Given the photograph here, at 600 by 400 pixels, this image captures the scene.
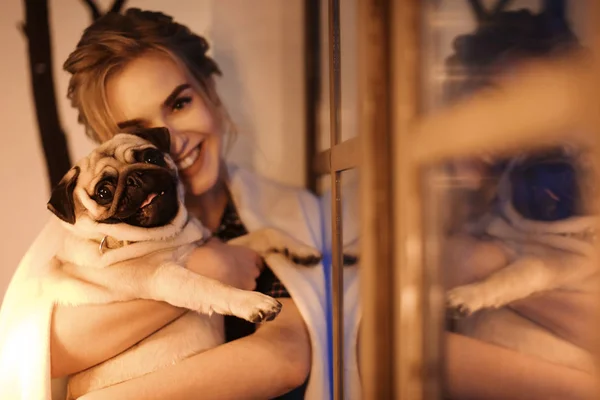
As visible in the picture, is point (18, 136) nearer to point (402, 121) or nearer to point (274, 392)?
point (274, 392)

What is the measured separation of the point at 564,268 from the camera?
55cm

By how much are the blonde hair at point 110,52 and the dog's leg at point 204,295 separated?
0.54 metres

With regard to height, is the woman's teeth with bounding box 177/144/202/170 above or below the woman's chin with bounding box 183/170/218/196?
above

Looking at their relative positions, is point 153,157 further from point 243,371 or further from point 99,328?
point 243,371

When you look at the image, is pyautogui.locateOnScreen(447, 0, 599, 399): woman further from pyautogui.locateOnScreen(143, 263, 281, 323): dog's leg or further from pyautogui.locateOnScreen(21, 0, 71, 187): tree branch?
pyautogui.locateOnScreen(21, 0, 71, 187): tree branch

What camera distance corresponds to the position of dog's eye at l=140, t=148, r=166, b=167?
5.27ft

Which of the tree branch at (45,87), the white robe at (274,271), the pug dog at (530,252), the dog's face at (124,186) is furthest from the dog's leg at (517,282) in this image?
the tree branch at (45,87)

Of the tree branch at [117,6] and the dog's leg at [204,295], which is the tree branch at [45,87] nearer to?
the tree branch at [117,6]

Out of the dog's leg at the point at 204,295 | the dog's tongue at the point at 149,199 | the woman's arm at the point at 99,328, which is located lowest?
the woman's arm at the point at 99,328

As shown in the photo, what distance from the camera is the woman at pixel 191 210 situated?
5.22 feet

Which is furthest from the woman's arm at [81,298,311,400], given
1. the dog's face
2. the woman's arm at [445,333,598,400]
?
the woman's arm at [445,333,598,400]

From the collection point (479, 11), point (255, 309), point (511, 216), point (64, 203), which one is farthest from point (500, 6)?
point (64, 203)

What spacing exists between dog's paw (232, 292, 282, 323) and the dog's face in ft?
1.22

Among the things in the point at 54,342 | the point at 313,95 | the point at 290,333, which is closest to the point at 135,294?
the point at 54,342
